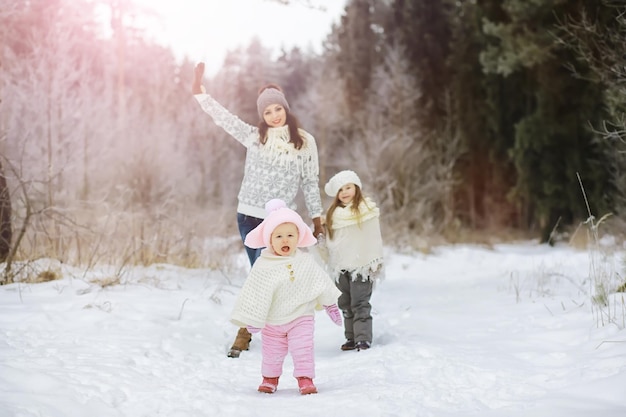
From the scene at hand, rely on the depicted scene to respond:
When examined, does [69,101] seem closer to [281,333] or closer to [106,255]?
[106,255]

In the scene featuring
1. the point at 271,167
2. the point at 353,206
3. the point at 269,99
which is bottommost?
the point at 353,206

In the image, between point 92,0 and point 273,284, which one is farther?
point 92,0

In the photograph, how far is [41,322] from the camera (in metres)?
4.44

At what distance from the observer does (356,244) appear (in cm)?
531

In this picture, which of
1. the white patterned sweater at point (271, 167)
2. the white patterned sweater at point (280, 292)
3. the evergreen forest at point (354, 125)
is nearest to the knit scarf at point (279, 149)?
the white patterned sweater at point (271, 167)

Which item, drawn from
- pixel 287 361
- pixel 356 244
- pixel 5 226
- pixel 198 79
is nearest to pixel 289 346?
pixel 287 361

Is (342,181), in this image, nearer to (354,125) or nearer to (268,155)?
(268,155)

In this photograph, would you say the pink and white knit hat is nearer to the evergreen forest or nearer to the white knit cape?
the white knit cape

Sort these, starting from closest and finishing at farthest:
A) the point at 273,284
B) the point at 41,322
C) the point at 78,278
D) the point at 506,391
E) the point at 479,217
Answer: the point at 506,391 < the point at 273,284 < the point at 41,322 < the point at 78,278 < the point at 479,217

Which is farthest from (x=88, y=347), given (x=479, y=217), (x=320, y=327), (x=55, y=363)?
(x=479, y=217)

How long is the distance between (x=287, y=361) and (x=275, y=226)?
1.38 metres

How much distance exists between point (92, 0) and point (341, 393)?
18869 mm

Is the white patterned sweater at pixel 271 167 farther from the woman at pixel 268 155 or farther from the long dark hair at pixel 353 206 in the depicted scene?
the long dark hair at pixel 353 206

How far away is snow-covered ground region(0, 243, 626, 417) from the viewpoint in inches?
121
